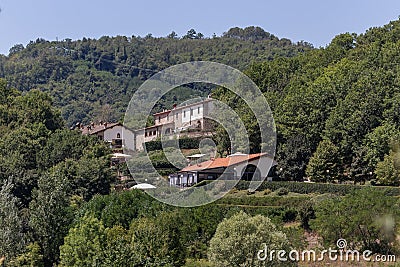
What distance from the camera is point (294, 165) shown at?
48156mm

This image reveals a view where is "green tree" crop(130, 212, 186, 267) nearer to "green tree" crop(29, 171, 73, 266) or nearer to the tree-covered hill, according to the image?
"green tree" crop(29, 171, 73, 266)

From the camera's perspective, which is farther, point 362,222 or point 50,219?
point 50,219

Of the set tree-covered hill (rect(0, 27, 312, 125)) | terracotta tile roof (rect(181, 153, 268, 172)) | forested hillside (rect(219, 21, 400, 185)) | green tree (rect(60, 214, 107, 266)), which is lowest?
green tree (rect(60, 214, 107, 266))

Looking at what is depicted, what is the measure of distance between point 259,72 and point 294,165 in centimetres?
1743

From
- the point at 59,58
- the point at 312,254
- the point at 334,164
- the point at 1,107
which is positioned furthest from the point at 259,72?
the point at 59,58

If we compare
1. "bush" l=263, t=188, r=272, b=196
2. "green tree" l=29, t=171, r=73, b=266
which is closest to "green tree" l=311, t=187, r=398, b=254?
"bush" l=263, t=188, r=272, b=196

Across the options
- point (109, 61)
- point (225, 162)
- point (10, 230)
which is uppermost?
point (109, 61)

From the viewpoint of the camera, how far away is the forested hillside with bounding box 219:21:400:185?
4362 cm

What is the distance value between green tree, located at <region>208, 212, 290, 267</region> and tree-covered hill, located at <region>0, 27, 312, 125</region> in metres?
83.0

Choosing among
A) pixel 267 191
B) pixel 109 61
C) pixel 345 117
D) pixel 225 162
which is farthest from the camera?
pixel 109 61

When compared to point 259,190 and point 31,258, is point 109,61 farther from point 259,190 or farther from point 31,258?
point 31,258

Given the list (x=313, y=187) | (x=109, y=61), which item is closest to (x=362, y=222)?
(x=313, y=187)

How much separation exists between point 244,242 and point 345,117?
24599 millimetres

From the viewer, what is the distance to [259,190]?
44031mm
